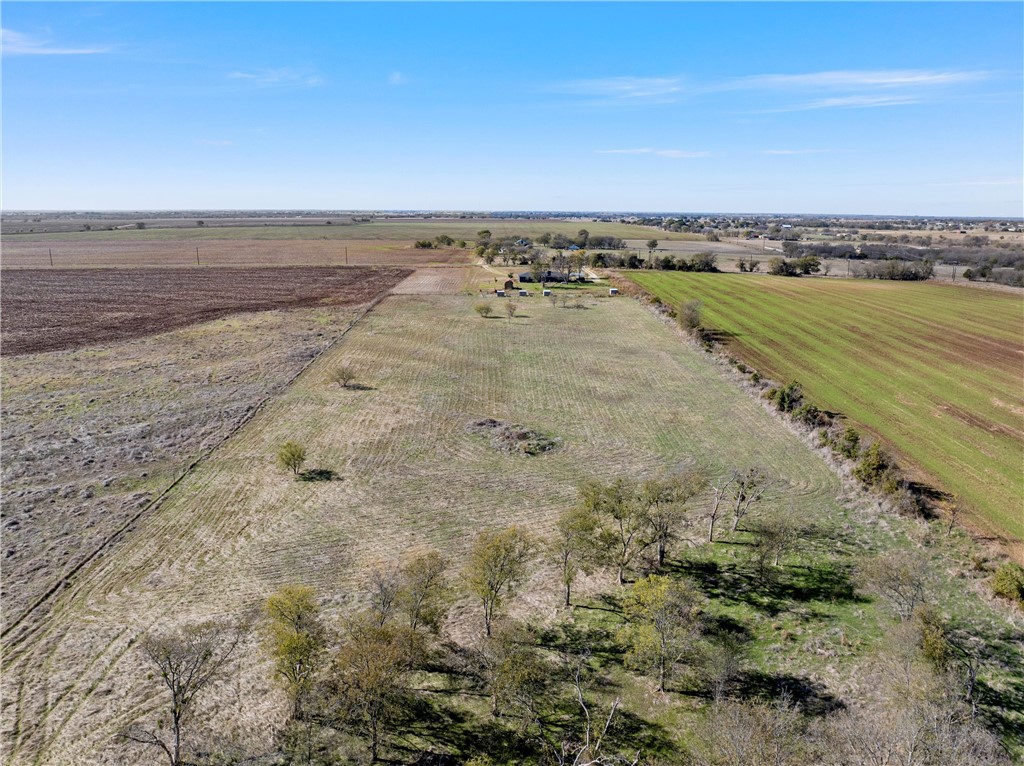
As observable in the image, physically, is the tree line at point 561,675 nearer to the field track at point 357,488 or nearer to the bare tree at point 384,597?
the bare tree at point 384,597

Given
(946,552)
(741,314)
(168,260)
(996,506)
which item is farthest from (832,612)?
(168,260)

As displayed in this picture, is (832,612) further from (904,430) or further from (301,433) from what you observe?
(301,433)

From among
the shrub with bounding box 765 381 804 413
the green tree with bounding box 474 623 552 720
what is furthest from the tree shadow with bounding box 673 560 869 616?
the shrub with bounding box 765 381 804 413

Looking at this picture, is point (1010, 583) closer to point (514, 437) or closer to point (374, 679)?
point (374, 679)

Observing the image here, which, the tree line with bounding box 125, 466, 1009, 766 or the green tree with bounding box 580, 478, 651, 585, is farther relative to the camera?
the green tree with bounding box 580, 478, 651, 585

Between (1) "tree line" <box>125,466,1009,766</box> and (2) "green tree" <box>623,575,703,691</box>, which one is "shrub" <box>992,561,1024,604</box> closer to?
(1) "tree line" <box>125,466,1009,766</box>

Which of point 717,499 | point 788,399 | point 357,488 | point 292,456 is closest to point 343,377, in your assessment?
point 292,456
